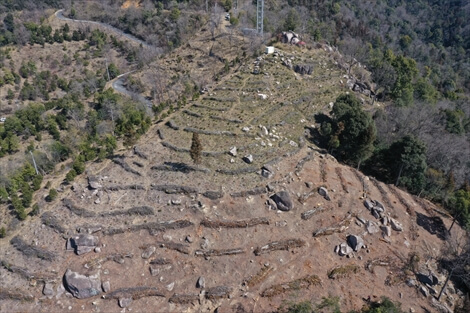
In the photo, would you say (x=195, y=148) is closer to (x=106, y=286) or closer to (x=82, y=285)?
(x=106, y=286)

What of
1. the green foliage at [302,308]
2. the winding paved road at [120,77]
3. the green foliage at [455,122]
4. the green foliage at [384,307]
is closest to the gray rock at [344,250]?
the green foliage at [384,307]

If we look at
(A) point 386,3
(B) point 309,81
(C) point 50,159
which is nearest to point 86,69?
(C) point 50,159

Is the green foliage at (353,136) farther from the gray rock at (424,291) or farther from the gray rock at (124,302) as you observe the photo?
the gray rock at (124,302)

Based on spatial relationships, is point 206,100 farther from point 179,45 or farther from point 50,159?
point 179,45

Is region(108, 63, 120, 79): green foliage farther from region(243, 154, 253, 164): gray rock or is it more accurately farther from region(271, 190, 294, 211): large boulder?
region(271, 190, 294, 211): large boulder

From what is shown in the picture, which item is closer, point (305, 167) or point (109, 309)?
point (109, 309)

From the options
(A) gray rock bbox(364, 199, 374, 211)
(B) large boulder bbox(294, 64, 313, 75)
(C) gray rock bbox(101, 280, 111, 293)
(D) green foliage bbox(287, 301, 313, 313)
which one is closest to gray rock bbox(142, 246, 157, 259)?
(C) gray rock bbox(101, 280, 111, 293)

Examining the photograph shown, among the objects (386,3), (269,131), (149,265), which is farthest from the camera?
(386,3)
